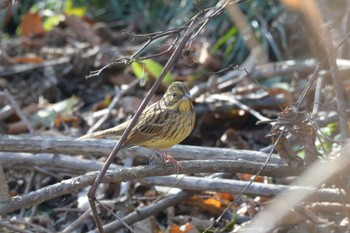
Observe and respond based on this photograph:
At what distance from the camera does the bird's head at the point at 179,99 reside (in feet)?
16.5

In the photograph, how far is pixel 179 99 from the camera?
5043 mm

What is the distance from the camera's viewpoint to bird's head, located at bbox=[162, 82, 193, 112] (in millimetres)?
5020

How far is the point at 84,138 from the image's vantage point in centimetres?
512

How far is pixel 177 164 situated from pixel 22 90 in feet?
12.3

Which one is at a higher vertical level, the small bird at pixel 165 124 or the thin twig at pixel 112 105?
the small bird at pixel 165 124

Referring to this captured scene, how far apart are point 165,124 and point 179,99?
23 centimetres

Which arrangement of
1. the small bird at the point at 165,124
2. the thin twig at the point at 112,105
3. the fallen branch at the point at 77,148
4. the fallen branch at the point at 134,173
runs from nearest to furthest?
the fallen branch at the point at 134,173 → the small bird at the point at 165,124 → the fallen branch at the point at 77,148 → the thin twig at the point at 112,105

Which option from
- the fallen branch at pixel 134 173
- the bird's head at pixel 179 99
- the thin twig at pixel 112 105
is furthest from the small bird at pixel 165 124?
the thin twig at pixel 112 105

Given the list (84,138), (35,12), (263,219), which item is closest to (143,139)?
(84,138)

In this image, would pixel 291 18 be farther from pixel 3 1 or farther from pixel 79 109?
pixel 3 1

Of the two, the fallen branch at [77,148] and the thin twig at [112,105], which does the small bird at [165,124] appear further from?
the thin twig at [112,105]

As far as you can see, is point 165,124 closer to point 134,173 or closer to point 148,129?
point 148,129

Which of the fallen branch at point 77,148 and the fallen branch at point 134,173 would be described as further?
the fallen branch at point 77,148

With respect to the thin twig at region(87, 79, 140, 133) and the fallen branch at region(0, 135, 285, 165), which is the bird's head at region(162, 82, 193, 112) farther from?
the thin twig at region(87, 79, 140, 133)
